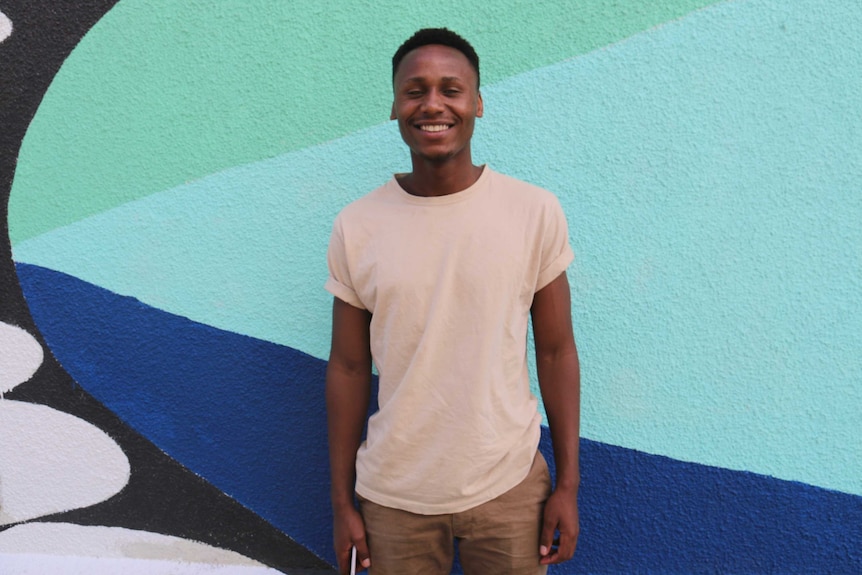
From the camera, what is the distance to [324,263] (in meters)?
1.85

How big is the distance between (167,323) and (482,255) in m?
1.07

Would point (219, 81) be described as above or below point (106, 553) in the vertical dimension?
above

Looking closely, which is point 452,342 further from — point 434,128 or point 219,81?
point 219,81

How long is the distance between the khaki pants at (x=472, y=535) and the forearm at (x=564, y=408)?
0.22 ft

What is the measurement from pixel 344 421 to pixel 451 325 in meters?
0.36

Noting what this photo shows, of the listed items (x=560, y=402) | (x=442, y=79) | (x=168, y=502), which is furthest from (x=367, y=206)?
(x=168, y=502)

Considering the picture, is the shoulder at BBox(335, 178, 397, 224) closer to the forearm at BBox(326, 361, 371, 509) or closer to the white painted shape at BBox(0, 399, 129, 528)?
the forearm at BBox(326, 361, 371, 509)

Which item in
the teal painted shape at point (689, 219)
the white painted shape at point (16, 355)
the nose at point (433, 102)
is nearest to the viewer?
the nose at point (433, 102)

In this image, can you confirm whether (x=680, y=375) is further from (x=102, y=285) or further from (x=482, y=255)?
(x=102, y=285)

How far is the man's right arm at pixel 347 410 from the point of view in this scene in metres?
1.44

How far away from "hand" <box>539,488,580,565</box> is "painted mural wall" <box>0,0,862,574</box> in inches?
17.9

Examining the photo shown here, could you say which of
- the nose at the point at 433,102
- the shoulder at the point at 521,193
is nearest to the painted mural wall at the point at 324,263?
the shoulder at the point at 521,193

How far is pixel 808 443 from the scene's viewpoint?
5.76 ft

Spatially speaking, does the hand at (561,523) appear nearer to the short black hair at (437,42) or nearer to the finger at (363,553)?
the finger at (363,553)
